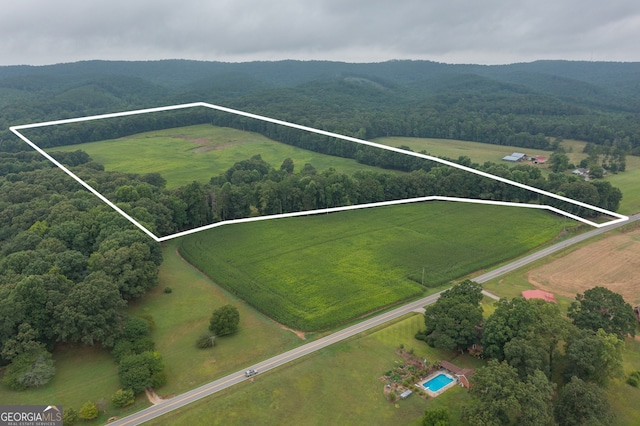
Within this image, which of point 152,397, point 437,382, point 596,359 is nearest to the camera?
point 596,359

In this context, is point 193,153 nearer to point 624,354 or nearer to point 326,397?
point 326,397

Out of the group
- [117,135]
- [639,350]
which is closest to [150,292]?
[639,350]

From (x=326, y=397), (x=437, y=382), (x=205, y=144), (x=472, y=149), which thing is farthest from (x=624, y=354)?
(x=205, y=144)

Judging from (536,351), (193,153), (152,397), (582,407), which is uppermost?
(536,351)

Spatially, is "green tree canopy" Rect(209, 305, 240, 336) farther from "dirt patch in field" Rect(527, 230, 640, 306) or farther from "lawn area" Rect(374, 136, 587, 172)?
"lawn area" Rect(374, 136, 587, 172)

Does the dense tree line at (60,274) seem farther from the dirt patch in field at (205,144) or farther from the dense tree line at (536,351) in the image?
the dirt patch in field at (205,144)

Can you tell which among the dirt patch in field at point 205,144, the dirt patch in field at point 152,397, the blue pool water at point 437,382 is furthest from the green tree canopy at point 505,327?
the dirt patch in field at point 205,144

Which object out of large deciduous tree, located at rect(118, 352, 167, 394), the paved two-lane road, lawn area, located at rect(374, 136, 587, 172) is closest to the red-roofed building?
the paved two-lane road
